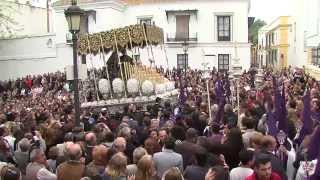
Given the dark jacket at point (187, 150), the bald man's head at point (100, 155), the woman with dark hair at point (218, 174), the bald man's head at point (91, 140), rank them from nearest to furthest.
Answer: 1. the woman with dark hair at point (218, 174)
2. the bald man's head at point (100, 155)
3. the dark jacket at point (187, 150)
4. the bald man's head at point (91, 140)

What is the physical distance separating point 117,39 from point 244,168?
1626cm

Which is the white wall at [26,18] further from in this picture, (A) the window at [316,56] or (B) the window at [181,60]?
(A) the window at [316,56]

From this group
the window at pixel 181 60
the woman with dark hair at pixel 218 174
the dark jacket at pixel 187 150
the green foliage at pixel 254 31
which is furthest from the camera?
the green foliage at pixel 254 31

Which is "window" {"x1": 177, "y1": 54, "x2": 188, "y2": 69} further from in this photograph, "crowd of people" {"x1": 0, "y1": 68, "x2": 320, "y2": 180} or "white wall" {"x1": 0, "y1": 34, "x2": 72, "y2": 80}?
"crowd of people" {"x1": 0, "y1": 68, "x2": 320, "y2": 180}

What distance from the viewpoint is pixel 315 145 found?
276 inches

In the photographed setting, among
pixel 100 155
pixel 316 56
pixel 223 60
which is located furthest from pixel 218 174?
pixel 223 60

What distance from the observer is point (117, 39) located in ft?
75.4

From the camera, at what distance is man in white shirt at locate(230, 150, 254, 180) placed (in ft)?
23.1

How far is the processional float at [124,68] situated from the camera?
2291 centimetres

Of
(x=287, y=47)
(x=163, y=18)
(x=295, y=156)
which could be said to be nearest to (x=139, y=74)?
(x=295, y=156)

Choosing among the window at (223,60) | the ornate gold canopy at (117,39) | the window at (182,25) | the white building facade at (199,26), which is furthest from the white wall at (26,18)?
the ornate gold canopy at (117,39)

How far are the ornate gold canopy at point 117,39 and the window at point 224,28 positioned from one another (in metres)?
27.3

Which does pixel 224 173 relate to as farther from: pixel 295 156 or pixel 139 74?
pixel 139 74

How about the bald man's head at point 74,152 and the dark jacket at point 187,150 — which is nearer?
the bald man's head at point 74,152
